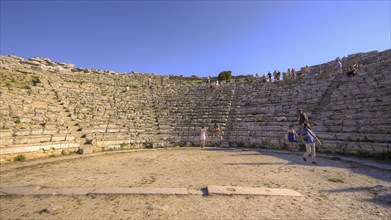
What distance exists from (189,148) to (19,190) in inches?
370

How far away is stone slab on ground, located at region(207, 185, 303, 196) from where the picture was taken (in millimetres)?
5156

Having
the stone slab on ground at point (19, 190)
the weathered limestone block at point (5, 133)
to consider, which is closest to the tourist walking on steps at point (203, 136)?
→ the stone slab on ground at point (19, 190)

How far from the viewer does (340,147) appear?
1049 centimetres

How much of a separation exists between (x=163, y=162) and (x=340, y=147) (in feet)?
28.0

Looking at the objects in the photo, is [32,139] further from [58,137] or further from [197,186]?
[197,186]

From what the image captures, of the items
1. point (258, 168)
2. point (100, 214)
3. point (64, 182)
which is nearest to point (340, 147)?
point (258, 168)

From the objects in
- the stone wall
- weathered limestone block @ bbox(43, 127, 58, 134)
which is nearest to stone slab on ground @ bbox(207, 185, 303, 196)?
the stone wall

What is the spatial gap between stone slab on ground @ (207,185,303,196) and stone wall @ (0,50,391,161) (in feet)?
21.7

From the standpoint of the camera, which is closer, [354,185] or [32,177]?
[354,185]

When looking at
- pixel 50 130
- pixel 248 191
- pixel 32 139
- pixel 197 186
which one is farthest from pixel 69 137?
pixel 248 191

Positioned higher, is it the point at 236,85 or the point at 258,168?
the point at 236,85

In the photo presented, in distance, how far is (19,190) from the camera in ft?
18.5

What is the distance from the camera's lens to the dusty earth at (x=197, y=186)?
4246 millimetres

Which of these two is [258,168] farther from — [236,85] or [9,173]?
[236,85]
